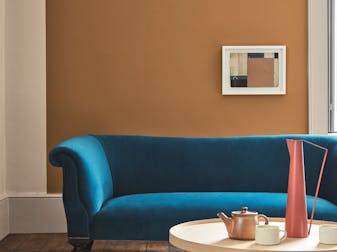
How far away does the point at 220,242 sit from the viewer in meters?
2.66

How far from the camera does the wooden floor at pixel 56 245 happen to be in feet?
15.1

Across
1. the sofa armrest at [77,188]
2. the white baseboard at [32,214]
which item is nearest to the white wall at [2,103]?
the white baseboard at [32,214]

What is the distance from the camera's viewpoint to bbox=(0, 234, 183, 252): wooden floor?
4.60m

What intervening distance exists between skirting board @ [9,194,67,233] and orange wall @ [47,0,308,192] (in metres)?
0.55

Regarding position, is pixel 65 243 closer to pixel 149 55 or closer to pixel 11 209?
pixel 11 209

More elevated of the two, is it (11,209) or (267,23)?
(267,23)

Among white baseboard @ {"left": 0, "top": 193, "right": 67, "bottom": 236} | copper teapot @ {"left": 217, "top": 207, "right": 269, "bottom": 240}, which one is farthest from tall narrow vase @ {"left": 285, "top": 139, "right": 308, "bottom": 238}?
white baseboard @ {"left": 0, "top": 193, "right": 67, "bottom": 236}

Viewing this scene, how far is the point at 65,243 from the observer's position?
4.78m

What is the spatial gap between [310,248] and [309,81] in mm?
2805

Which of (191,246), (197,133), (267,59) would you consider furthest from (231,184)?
(191,246)

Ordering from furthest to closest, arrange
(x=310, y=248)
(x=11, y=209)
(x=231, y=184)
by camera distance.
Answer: (x=11, y=209), (x=231, y=184), (x=310, y=248)

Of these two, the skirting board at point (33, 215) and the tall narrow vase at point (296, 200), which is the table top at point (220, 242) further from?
the skirting board at point (33, 215)

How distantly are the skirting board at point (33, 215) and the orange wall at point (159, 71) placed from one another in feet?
1.81

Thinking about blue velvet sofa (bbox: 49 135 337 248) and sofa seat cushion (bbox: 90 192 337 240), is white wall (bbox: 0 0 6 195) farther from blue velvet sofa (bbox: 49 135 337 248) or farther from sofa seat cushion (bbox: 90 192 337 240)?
sofa seat cushion (bbox: 90 192 337 240)
